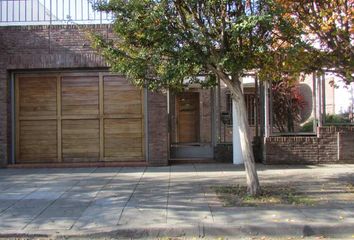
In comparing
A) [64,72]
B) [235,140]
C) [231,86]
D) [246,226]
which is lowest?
[246,226]

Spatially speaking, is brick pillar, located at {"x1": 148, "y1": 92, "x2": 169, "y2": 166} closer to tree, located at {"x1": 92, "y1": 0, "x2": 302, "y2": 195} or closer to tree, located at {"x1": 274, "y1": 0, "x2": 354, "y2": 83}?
tree, located at {"x1": 92, "y1": 0, "x2": 302, "y2": 195}

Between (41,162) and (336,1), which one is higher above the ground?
(336,1)

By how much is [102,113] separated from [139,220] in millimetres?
7180

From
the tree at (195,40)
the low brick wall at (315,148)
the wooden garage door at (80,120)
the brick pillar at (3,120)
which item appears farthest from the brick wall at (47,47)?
the low brick wall at (315,148)

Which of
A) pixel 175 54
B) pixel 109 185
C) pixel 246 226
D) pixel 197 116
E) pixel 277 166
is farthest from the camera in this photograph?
pixel 197 116

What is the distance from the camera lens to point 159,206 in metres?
9.07

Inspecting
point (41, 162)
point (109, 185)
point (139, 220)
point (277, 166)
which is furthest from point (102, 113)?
point (139, 220)

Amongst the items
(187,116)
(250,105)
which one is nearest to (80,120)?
(187,116)

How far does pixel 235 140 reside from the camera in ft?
48.2

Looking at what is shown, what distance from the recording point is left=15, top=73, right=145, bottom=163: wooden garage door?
1485 cm

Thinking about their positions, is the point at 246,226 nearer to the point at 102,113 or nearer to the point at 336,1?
the point at 336,1

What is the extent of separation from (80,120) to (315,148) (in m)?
6.77

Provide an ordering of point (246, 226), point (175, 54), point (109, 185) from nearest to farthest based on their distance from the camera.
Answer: point (246, 226) < point (175, 54) < point (109, 185)

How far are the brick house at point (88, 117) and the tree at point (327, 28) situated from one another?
15.3 feet
